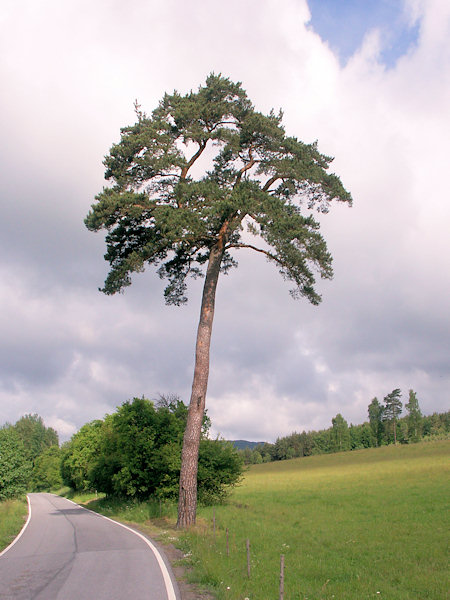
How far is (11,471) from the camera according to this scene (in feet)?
184

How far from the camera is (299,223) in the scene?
17734mm

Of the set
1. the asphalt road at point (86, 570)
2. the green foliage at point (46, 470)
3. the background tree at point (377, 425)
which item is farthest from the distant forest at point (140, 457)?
the background tree at point (377, 425)

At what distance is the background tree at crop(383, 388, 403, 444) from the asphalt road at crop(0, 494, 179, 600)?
126967 millimetres

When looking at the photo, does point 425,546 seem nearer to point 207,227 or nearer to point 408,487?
point 207,227

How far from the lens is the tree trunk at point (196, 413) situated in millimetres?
17500

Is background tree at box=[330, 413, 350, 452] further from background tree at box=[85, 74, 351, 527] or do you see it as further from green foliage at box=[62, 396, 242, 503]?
background tree at box=[85, 74, 351, 527]

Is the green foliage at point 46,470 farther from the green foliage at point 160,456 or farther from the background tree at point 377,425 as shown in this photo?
the green foliage at point 160,456

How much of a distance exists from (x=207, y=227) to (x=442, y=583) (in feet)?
42.0

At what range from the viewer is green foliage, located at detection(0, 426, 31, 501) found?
179ft

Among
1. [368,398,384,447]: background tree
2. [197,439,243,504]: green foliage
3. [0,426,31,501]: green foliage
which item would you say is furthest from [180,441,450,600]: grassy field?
[368,398,384,447]: background tree

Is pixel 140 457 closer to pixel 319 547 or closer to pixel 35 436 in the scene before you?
pixel 319 547

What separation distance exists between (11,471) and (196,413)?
4753 centimetres

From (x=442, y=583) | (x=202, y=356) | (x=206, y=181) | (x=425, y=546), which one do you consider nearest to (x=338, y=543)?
(x=425, y=546)

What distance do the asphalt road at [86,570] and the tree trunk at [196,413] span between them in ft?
6.29
